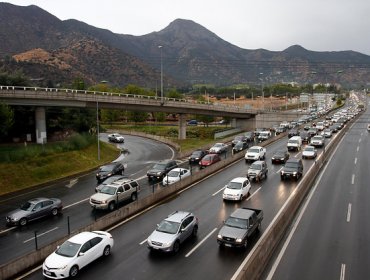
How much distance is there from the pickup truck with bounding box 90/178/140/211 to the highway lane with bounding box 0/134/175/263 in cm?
73

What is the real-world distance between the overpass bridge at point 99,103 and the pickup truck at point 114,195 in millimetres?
25593

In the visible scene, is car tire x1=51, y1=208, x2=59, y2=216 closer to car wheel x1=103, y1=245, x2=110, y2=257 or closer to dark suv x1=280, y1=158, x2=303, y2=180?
car wheel x1=103, y1=245, x2=110, y2=257

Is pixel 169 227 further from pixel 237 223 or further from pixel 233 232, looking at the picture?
pixel 237 223

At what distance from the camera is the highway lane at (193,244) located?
57.6ft

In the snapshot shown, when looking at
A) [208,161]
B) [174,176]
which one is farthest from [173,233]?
[208,161]

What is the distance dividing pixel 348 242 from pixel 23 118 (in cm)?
5001

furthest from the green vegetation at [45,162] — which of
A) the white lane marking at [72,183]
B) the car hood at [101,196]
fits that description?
the car hood at [101,196]

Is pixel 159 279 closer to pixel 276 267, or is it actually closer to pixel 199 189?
pixel 276 267

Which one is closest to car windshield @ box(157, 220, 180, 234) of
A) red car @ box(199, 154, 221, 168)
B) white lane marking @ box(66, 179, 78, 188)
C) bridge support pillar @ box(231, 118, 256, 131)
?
white lane marking @ box(66, 179, 78, 188)

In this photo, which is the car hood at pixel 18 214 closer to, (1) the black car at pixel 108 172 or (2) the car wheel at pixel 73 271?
(2) the car wheel at pixel 73 271

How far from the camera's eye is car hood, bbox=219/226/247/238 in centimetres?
1953

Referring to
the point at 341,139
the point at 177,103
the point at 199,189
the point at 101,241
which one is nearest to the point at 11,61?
the point at 177,103

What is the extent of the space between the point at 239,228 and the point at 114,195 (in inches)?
444

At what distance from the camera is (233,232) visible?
1984cm
